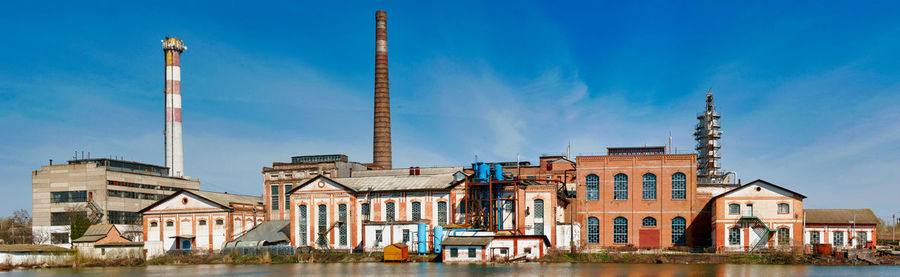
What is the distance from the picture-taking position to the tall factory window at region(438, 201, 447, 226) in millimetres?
59656

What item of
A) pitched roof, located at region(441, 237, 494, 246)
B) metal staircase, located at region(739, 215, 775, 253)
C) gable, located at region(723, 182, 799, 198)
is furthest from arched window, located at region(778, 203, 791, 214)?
pitched roof, located at region(441, 237, 494, 246)

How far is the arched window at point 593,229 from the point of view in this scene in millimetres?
62656

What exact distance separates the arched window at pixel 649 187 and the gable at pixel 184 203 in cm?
3593

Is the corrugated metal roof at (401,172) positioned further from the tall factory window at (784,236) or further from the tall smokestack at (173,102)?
the tall factory window at (784,236)

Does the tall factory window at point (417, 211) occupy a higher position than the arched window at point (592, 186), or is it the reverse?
the arched window at point (592, 186)

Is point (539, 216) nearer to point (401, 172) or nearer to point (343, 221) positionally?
point (343, 221)

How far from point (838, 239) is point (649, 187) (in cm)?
1457

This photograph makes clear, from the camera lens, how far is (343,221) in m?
61.2

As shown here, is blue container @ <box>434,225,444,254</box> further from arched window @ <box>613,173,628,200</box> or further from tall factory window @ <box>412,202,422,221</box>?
arched window @ <box>613,173,628,200</box>

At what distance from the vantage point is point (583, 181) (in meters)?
63.3

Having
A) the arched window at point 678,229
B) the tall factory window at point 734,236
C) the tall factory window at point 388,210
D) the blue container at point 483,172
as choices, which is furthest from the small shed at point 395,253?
the tall factory window at point 734,236

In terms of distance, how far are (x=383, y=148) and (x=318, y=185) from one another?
18.8 meters

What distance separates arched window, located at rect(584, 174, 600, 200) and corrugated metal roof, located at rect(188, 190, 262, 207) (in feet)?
101

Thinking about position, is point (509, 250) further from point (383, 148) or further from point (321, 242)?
point (383, 148)
